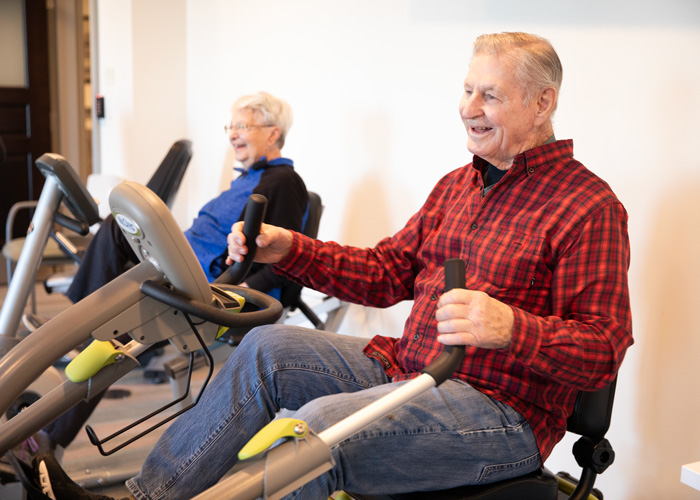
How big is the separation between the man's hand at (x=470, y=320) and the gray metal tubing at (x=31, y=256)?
1.56 m

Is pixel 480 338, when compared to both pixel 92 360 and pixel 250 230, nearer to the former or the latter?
pixel 250 230

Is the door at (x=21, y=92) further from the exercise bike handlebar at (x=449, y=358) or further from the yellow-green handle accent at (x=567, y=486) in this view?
the exercise bike handlebar at (x=449, y=358)

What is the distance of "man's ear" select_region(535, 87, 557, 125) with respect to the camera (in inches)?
56.9

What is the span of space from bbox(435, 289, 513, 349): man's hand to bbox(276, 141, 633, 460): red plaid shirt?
0.18ft

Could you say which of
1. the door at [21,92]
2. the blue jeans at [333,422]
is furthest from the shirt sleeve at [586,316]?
the door at [21,92]

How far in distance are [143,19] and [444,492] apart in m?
3.67

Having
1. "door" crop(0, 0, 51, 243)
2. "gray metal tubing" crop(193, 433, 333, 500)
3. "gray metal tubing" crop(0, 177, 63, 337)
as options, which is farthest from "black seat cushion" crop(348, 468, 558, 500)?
"door" crop(0, 0, 51, 243)

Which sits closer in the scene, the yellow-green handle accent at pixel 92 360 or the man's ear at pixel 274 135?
the yellow-green handle accent at pixel 92 360

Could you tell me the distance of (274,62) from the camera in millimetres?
3271

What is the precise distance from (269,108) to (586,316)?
5.72 feet

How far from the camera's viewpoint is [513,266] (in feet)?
4.50

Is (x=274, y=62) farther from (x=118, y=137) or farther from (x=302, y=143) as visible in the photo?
(x=118, y=137)

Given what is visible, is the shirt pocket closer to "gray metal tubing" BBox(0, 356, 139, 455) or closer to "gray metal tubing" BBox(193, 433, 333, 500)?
"gray metal tubing" BBox(193, 433, 333, 500)

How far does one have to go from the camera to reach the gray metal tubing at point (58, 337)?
1122 millimetres
